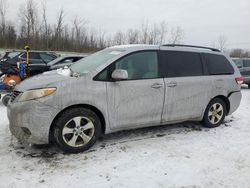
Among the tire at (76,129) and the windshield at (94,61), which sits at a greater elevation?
the windshield at (94,61)

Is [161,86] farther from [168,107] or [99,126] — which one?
[99,126]

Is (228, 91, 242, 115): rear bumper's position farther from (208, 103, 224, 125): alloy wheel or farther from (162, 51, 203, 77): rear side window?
(162, 51, 203, 77): rear side window

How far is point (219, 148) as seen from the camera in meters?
4.06

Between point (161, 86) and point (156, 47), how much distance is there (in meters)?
0.74

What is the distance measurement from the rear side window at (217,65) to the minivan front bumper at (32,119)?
325 centimetres

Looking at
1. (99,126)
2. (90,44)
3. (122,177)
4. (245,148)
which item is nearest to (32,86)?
(99,126)

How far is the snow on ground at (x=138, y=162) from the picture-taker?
299 cm

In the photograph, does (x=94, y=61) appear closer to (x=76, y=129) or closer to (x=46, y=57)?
(x=76, y=129)

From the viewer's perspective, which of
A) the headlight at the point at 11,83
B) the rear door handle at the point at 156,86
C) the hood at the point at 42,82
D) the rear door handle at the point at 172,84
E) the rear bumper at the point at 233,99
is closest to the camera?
the hood at the point at 42,82

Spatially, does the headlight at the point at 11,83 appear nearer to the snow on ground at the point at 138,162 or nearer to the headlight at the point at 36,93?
the snow on ground at the point at 138,162

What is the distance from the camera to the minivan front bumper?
3.40 metres

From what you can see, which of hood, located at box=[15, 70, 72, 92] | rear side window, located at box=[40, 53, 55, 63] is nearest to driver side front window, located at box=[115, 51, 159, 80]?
hood, located at box=[15, 70, 72, 92]

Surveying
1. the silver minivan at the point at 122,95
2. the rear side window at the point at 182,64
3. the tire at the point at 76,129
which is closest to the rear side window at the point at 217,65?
the silver minivan at the point at 122,95

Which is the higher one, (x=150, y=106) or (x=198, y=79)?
(x=198, y=79)
